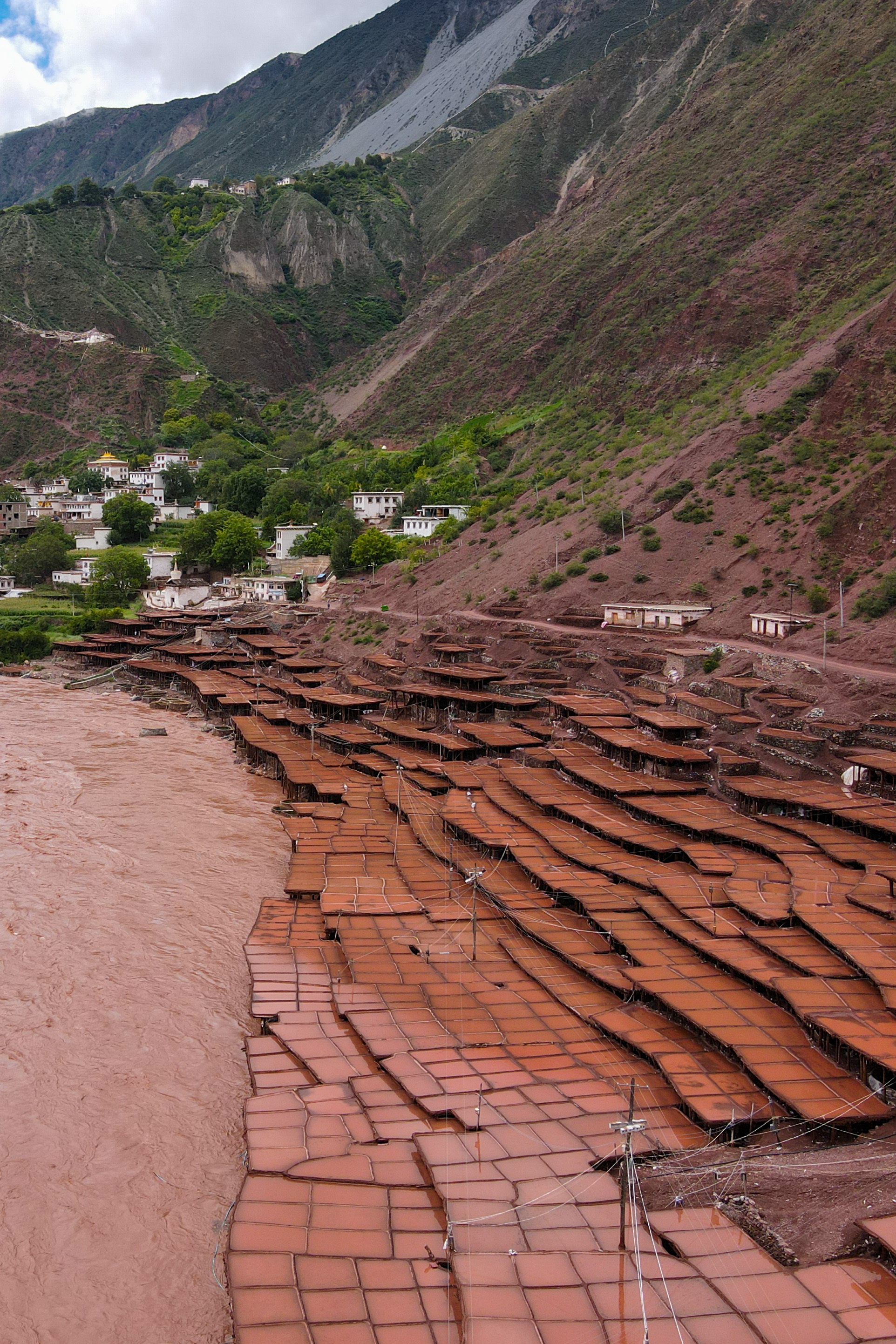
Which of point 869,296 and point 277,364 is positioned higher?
point 277,364

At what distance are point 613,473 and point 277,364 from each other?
265ft

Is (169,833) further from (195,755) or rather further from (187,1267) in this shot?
(187,1267)

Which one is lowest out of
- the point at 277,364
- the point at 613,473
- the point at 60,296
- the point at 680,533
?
the point at 680,533

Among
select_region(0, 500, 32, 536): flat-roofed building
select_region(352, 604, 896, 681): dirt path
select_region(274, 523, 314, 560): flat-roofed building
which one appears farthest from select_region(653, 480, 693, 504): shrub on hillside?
select_region(0, 500, 32, 536): flat-roofed building

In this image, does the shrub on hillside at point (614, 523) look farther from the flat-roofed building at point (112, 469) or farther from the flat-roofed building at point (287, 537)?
the flat-roofed building at point (112, 469)

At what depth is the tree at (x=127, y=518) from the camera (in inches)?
3295

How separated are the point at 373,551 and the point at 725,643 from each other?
105 ft

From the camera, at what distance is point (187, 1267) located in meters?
13.8

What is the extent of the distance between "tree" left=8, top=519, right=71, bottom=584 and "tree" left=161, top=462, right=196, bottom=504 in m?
15.0

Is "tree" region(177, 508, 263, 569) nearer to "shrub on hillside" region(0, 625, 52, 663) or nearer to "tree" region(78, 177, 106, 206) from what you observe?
"shrub on hillside" region(0, 625, 52, 663)

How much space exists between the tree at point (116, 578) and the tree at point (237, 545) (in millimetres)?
5486

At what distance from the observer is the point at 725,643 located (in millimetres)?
39156

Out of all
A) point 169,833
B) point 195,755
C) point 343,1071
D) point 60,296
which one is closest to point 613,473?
point 195,755

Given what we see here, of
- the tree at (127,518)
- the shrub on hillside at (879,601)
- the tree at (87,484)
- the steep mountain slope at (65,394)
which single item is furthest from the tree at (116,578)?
the shrub on hillside at (879,601)
